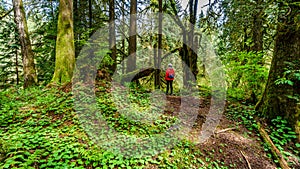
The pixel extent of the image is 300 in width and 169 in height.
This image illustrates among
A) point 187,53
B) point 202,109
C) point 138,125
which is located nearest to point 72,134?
point 138,125

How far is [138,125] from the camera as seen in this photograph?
4.51m

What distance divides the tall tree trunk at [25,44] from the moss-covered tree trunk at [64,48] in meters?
1.54

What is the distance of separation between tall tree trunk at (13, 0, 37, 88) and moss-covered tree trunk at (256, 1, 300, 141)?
359 inches

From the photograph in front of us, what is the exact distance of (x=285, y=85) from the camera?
5180 millimetres

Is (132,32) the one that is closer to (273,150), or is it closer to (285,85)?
(285,85)

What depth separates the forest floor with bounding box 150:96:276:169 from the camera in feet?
12.7

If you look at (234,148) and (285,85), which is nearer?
(234,148)

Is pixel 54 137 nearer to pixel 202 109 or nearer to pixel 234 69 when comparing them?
pixel 202 109

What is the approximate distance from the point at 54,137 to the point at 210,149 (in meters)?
3.42

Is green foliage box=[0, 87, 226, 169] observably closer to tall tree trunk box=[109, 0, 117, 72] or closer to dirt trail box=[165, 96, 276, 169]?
dirt trail box=[165, 96, 276, 169]

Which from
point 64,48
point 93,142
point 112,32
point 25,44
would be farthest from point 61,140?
point 112,32

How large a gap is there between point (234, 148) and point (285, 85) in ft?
8.61

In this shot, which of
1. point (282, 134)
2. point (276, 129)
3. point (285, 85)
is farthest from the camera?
point (285, 85)

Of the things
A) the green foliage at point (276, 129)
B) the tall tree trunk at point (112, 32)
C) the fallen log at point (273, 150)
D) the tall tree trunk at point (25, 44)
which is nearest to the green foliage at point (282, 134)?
the green foliage at point (276, 129)
